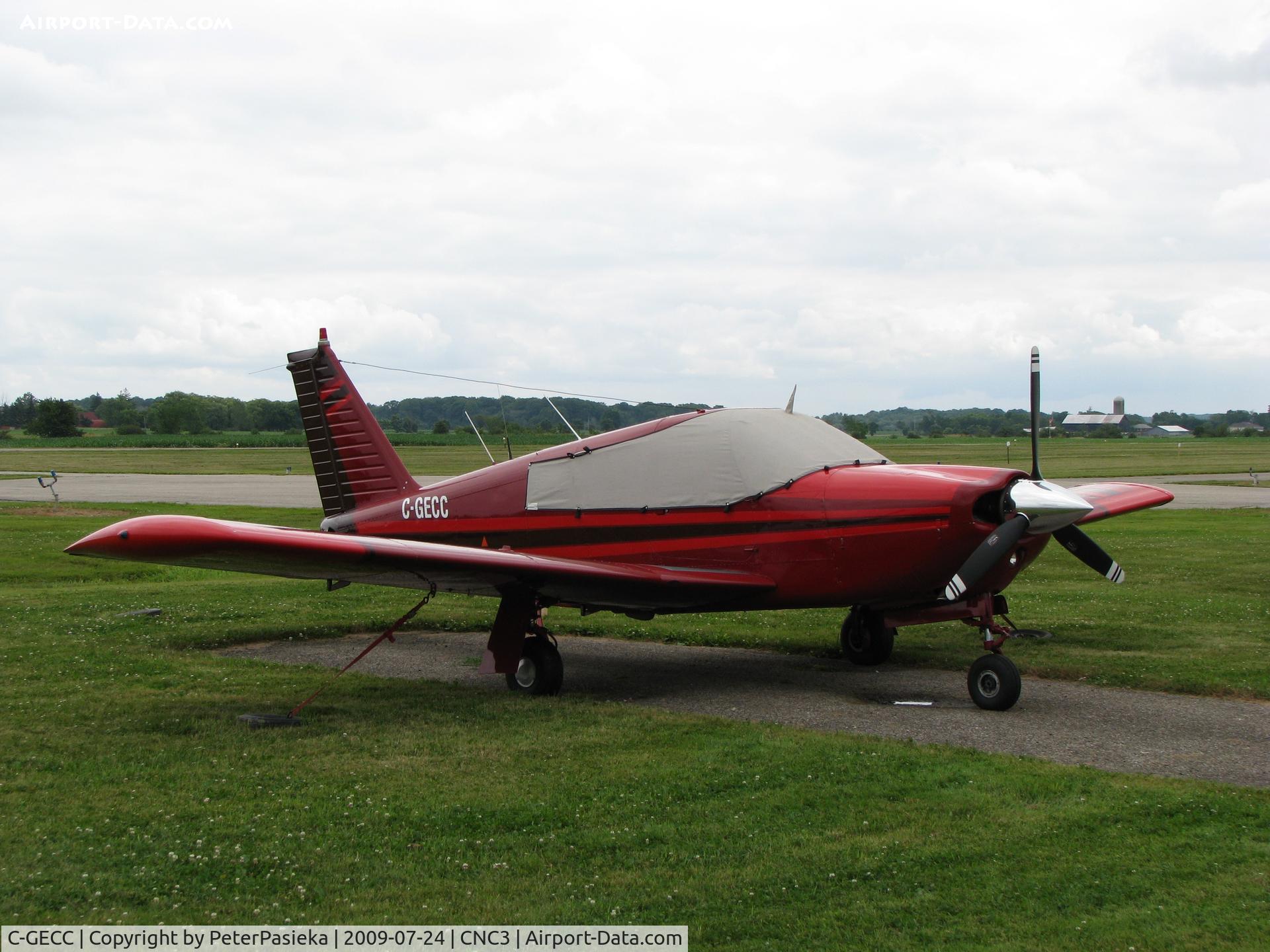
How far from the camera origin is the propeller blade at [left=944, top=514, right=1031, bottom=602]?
27.8 ft

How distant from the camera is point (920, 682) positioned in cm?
1007

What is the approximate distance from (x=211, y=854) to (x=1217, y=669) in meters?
8.63

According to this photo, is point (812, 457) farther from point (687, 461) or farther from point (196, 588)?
point (196, 588)

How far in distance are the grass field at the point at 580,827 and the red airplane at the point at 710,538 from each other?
3.80 ft

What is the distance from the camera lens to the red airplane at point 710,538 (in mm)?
8477

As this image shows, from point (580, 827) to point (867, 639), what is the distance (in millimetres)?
5786

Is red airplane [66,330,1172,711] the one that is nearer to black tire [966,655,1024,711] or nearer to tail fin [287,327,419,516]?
black tire [966,655,1024,711]

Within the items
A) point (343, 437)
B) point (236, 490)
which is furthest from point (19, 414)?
point (343, 437)

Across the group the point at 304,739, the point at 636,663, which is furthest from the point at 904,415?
the point at 304,739

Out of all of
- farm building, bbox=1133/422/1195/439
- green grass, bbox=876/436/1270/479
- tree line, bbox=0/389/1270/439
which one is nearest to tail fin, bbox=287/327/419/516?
tree line, bbox=0/389/1270/439

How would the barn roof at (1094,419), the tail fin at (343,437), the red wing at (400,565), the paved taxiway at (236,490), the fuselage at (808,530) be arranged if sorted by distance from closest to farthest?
the red wing at (400,565)
the fuselage at (808,530)
the tail fin at (343,437)
the paved taxiway at (236,490)
the barn roof at (1094,419)

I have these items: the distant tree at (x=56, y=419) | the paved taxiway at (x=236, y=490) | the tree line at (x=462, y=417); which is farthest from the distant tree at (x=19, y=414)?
the paved taxiway at (x=236, y=490)

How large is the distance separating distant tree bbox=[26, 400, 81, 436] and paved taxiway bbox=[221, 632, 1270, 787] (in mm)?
111761

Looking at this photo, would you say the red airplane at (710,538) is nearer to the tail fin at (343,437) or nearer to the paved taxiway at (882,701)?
the paved taxiway at (882,701)
